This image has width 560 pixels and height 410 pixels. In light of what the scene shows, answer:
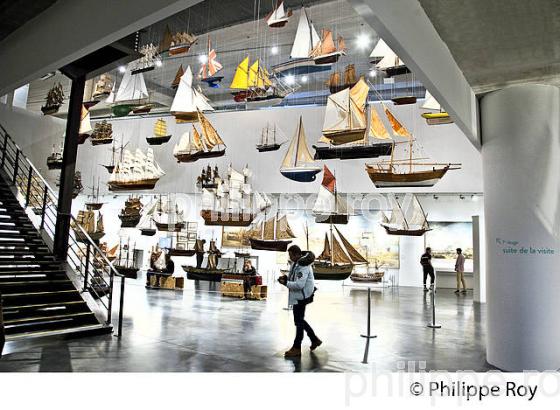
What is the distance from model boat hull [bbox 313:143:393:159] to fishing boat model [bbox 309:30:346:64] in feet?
8.14

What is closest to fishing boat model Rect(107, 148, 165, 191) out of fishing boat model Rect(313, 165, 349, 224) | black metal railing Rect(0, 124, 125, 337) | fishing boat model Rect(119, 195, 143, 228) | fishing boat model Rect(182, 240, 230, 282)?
fishing boat model Rect(119, 195, 143, 228)

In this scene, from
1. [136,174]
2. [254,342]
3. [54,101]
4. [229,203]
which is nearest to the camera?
[254,342]

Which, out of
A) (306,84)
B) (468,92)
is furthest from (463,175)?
(468,92)

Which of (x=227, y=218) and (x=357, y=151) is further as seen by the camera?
(x=227, y=218)

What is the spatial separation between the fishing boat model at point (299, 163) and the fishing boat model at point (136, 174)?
4.10m

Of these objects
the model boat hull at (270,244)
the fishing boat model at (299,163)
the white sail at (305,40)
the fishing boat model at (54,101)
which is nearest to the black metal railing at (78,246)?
the fishing boat model at (54,101)

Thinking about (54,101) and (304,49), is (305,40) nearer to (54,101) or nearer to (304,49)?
(304,49)

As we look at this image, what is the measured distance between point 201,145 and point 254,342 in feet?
25.4

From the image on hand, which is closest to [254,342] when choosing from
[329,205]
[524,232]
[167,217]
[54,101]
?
[524,232]

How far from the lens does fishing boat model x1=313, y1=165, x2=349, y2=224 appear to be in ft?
42.7

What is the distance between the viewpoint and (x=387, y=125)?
1572cm

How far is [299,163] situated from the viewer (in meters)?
13.6

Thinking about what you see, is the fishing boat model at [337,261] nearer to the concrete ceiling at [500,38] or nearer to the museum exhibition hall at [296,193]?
the museum exhibition hall at [296,193]

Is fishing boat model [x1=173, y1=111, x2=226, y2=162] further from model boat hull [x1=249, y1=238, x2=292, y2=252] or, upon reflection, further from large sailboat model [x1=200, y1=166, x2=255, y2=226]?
model boat hull [x1=249, y1=238, x2=292, y2=252]
